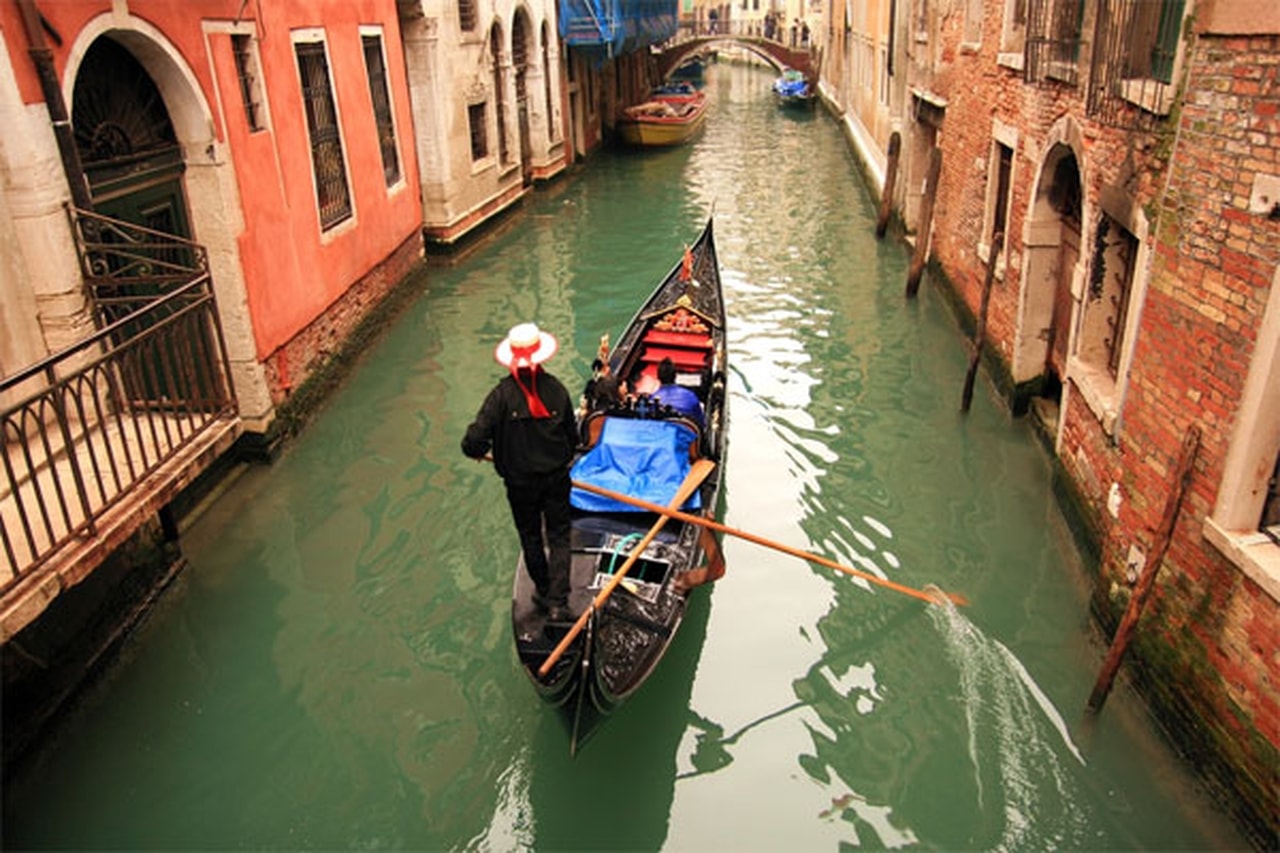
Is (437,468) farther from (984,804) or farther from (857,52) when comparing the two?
(857,52)

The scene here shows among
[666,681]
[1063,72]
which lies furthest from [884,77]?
[666,681]

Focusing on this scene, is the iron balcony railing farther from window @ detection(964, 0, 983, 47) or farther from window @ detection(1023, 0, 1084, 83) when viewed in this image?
window @ detection(964, 0, 983, 47)

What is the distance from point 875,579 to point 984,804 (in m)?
1.39

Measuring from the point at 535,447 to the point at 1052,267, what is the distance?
462 centimetres

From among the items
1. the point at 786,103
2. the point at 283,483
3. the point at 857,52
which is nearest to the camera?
the point at 283,483

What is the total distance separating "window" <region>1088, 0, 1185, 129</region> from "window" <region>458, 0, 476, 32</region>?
923 cm

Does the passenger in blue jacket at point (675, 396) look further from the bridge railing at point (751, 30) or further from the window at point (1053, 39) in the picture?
the bridge railing at point (751, 30)

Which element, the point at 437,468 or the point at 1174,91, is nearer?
the point at 1174,91

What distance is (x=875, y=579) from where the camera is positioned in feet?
16.1

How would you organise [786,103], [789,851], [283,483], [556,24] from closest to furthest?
[789,851] → [283,483] → [556,24] → [786,103]

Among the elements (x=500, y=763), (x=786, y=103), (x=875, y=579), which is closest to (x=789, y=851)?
(x=500, y=763)

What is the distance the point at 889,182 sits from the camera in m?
12.0

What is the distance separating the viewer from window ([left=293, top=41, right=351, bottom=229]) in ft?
25.0

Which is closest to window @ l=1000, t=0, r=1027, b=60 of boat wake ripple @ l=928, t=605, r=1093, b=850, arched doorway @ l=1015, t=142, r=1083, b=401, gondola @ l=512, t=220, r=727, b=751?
arched doorway @ l=1015, t=142, r=1083, b=401
